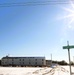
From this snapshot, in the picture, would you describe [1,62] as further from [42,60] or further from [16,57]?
[42,60]

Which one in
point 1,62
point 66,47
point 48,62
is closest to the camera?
point 66,47

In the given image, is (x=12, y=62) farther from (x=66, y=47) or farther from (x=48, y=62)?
(x=66, y=47)

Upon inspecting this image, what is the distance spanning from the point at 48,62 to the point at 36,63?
23.0 meters

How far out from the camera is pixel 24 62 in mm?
97062

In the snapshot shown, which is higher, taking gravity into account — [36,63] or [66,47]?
[66,47]

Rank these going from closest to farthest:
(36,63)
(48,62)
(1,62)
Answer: (36,63)
(1,62)
(48,62)

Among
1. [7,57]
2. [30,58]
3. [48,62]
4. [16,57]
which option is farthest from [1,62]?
[48,62]

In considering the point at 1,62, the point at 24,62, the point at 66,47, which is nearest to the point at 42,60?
the point at 24,62

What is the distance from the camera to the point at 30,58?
96.6 metres

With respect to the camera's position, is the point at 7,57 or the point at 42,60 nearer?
the point at 42,60

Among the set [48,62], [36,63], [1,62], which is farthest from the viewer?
[48,62]

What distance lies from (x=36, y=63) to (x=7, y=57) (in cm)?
2158

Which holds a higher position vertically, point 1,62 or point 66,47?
point 66,47

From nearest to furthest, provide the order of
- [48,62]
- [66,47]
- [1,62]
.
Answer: [66,47]
[1,62]
[48,62]
